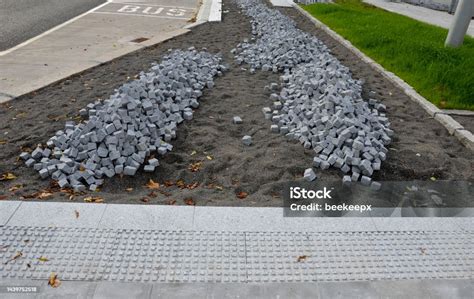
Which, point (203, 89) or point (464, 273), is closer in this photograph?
point (464, 273)

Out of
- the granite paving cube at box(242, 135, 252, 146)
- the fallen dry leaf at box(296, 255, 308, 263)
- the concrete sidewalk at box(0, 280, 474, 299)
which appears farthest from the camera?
the granite paving cube at box(242, 135, 252, 146)

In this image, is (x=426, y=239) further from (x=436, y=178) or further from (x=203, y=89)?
(x=203, y=89)

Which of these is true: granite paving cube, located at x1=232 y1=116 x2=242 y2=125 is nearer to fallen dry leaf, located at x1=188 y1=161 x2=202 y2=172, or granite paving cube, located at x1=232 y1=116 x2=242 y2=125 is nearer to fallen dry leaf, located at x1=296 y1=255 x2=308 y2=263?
fallen dry leaf, located at x1=188 y1=161 x2=202 y2=172

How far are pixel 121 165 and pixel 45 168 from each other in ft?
2.58

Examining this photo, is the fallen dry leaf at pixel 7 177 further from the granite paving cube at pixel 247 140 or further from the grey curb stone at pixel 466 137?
the grey curb stone at pixel 466 137

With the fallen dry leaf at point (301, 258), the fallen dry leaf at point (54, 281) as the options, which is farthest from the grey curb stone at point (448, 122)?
the fallen dry leaf at point (54, 281)

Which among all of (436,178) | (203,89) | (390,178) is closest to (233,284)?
(390,178)

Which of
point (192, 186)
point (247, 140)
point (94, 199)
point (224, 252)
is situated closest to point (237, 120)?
point (247, 140)

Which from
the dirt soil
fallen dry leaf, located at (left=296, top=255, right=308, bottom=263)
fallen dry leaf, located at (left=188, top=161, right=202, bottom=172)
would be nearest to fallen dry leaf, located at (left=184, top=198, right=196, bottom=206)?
the dirt soil

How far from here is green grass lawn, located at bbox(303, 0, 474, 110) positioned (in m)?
6.44

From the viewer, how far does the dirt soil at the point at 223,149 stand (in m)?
3.84

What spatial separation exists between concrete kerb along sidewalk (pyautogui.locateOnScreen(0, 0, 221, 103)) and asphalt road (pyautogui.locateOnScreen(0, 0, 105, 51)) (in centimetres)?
37

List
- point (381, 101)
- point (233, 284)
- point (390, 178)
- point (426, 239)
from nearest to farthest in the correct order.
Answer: point (233, 284) < point (426, 239) < point (390, 178) < point (381, 101)

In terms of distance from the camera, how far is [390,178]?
4.18 meters
